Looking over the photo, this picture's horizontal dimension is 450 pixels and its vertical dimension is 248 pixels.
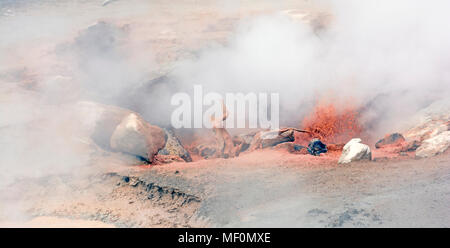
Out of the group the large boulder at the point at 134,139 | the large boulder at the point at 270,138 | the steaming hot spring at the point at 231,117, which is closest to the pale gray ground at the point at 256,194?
the steaming hot spring at the point at 231,117

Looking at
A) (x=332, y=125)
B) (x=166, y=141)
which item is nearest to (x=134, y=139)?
(x=166, y=141)

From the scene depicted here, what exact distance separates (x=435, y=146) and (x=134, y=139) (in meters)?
3.96

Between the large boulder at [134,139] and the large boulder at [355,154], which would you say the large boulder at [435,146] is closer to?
the large boulder at [355,154]

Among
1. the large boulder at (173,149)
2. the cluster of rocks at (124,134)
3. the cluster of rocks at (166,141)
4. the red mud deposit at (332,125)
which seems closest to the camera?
the cluster of rocks at (166,141)

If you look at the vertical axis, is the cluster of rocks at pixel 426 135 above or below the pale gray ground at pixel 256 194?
above

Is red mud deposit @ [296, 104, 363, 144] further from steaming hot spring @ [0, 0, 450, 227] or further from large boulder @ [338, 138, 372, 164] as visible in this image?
large boulder @ [338, 138, 372, 164]

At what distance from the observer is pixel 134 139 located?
18.7 ft

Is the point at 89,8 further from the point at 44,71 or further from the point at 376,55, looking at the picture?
the point at 376,55

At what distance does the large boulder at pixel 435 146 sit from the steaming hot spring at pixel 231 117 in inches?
0.8

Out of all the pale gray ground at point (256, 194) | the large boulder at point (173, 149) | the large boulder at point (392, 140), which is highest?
the large boulder at point (392, 140)

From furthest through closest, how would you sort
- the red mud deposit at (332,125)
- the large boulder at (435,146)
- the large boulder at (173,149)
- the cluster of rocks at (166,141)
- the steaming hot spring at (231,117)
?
the red mud deposit at (332,125) → the large boulder at (173,149) → the cluster of rocks at (166,141) → the large boulder at (435,146) → the steaming hot spring at (231,117)

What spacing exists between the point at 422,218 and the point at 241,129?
14.0 ft

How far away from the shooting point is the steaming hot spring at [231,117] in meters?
4.11

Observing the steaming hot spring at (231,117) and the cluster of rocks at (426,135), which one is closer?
the steaming hot spring at (231,117)
